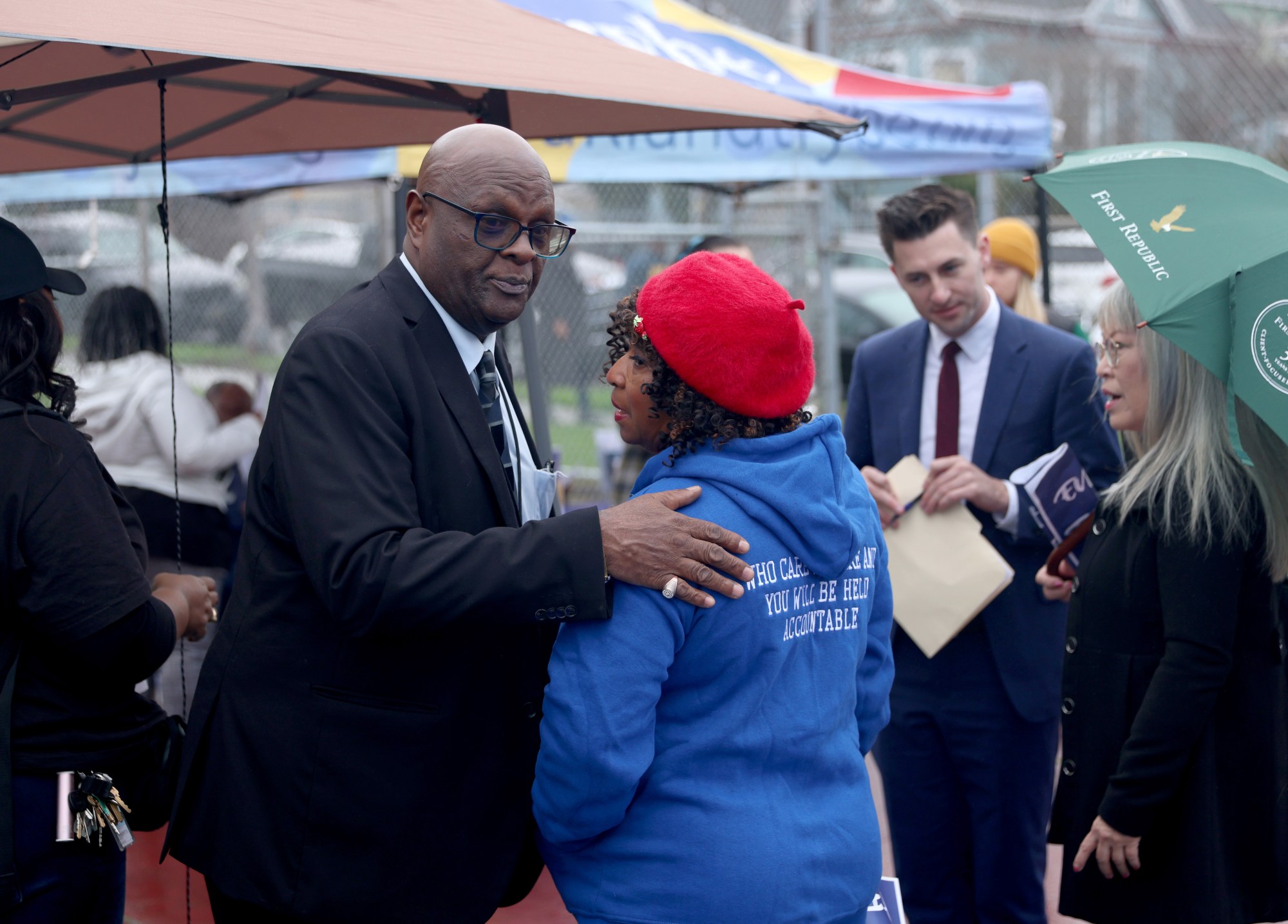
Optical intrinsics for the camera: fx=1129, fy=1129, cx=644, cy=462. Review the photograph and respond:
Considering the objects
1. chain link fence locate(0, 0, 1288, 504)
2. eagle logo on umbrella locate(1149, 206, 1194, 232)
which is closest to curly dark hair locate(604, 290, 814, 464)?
eagle logo on umbrella locate(1149, 206, 1194, 232)

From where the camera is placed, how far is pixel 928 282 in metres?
3.45

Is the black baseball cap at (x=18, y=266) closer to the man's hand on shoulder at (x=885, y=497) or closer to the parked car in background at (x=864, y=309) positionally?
the man's hand on shoulder at (x=885, y=497)

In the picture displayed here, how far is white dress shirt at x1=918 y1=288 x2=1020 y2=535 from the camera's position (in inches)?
135

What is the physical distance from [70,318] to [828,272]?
21.1ft

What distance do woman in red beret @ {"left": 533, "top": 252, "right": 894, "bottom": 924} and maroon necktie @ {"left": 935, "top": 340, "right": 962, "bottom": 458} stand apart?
1.57m

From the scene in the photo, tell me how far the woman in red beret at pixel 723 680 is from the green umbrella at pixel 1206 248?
83 centimetres

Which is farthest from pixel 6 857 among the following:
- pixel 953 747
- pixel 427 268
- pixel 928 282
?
pixel 928 282

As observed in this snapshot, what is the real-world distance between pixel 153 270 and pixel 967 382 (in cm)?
1099

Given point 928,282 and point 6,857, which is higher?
point 928,282

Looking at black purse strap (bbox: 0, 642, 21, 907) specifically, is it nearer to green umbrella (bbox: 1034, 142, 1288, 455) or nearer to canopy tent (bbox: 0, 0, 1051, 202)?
green umbrella (bbox: 1034, 142, 1288, 455)

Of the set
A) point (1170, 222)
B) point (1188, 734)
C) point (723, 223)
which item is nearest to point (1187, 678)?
point (1188, 734)

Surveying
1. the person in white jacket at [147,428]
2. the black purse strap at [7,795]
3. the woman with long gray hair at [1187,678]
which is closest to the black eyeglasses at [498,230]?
the black purse strap at [7,795]

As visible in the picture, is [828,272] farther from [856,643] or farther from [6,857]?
[6,857]

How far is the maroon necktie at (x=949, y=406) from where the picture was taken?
3.44 m
